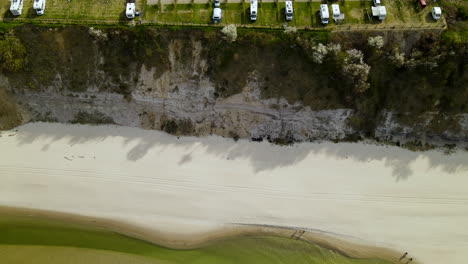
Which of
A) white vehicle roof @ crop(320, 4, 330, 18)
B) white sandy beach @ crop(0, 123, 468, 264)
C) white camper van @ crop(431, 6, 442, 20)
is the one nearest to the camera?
white sandy beach @ crop(0, 123, 468, 264)

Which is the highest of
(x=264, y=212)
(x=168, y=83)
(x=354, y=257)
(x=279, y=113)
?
(x=168, y=83)

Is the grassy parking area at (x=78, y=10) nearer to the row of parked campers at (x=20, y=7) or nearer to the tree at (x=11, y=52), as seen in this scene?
the row of parked campers at (x=20, y=7)

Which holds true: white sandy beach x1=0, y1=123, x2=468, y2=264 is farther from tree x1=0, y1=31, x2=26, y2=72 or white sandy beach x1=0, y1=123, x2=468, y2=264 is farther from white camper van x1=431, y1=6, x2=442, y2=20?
white camper van x1=431, y1=6, x2=442, y2=20

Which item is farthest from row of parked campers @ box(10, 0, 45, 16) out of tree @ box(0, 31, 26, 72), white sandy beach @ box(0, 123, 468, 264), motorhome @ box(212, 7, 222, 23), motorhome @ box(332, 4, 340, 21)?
motorhome @ box(332, 4, 340, 21)

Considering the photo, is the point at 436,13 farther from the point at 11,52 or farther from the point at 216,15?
the point at 11,52

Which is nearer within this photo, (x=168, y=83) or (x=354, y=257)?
(x=354, y=257)

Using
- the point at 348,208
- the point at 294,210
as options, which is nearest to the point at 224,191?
the point at 294,210

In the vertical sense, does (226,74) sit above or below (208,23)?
below

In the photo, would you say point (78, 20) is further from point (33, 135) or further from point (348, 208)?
point (348, 208)
